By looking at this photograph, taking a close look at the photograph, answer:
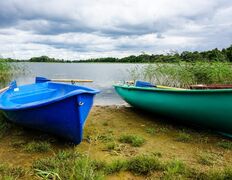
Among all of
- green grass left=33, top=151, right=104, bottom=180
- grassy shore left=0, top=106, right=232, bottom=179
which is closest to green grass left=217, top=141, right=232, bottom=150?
grassy shore left=0, top=106, right=232, bottom=179

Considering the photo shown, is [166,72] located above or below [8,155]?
above

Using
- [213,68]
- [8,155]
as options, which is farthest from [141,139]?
[213,68]

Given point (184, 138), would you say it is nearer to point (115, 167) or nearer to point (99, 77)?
point (115, 167)

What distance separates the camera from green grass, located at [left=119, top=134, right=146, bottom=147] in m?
5.09

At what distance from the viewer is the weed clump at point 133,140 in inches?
200

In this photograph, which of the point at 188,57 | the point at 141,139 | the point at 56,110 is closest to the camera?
the point at 56,110

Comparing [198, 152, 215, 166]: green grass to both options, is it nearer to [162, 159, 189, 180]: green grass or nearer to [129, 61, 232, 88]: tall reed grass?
[162, 159, 189, 180]: green grass

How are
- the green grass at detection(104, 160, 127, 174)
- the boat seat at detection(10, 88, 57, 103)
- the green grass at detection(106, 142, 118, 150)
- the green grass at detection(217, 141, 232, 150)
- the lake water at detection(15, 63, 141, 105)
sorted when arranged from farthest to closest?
1. the lake water at detection(15, 63, 141, 105)
2. the boat seat at detection(10, 88, 57, 103)
3. the green grass at detection(217, 141, 232, 150)
4. the green grass at detection(106, 142, 118, 150)
5. the green grass at detection(104, 160, 127, 174)

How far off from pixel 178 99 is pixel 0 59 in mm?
12693

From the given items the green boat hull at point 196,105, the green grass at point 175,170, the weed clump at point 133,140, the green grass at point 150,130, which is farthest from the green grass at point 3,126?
the green grass at point 175,170

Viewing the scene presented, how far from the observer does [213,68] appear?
10.9m

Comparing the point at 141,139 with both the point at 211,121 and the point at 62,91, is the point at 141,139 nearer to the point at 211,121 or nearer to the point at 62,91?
the point at 211,121

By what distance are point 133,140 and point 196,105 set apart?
1406mm

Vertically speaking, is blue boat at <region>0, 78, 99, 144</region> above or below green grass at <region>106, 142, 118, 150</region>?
above
